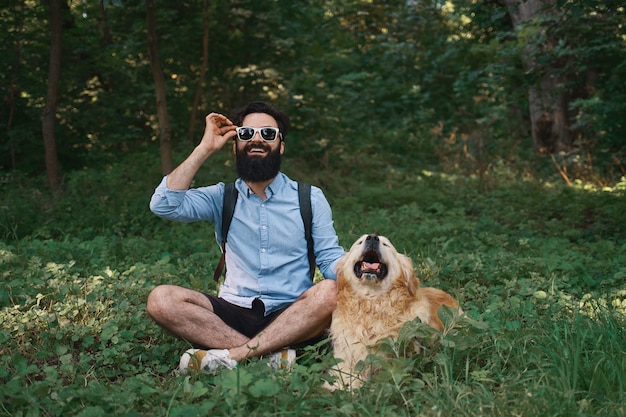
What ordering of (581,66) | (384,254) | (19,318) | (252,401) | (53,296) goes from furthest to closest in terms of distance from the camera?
(581,66)
(53,296)
(19,318)
(384,254)
(252,401)

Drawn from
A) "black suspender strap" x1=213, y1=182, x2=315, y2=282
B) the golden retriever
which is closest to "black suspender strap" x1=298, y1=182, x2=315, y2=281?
"black suspender strap" x1=213, y1=182, x2=315, y2=282

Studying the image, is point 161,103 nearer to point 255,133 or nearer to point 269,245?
point 255,133

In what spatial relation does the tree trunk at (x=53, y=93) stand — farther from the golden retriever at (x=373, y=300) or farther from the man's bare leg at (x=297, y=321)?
the golden retriever at (x=373, y=300)

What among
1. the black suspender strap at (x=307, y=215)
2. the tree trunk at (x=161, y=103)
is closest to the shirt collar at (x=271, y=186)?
the black suspender strap at (x=307, y=215)

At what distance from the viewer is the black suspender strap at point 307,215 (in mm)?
3826

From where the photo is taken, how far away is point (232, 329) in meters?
3.64

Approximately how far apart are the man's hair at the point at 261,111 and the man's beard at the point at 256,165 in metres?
0.23

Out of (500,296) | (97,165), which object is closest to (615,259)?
(500,296)

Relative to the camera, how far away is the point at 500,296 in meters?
4.63

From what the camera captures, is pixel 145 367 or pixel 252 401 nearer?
pixel 252 401

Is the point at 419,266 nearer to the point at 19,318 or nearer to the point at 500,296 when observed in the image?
the point at 500,296

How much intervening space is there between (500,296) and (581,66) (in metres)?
4.32

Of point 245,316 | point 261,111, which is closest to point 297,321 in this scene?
point 245,316

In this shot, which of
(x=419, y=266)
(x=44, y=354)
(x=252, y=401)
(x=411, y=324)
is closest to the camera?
(x=252, y=401)
